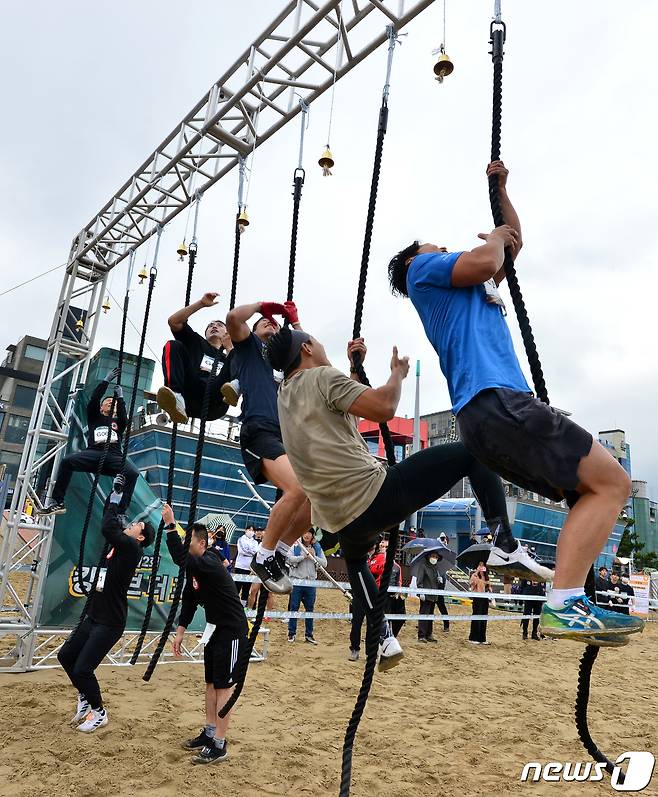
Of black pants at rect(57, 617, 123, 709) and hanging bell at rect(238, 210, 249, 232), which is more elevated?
hanging bell at rect(238, 210, 249, 232)

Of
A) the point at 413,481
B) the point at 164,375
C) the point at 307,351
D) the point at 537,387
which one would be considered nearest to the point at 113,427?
the point at 164,375

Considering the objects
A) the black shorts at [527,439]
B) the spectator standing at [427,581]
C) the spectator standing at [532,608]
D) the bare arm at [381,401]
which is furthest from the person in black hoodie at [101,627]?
the spectator standing at [532,608]

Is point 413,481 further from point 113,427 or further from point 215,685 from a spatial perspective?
point 113,427

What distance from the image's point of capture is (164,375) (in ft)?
18.8

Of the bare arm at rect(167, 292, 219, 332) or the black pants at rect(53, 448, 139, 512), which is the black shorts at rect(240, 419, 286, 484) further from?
the black pants at rect(53, 448, 139, 512)

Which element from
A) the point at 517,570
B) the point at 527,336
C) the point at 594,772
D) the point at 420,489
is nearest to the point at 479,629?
the point at 594,772

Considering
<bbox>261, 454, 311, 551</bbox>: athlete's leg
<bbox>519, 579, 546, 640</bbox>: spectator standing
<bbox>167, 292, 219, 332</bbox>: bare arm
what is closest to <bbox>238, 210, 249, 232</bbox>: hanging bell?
<bbox>167, 292, 219, 332</bbox>: bare arm

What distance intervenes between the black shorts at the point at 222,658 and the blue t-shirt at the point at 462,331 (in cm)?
389

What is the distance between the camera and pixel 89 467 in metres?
8.70

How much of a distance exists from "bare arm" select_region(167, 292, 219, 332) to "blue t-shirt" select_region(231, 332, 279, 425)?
92 cm

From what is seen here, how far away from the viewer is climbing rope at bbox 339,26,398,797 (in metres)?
2.73

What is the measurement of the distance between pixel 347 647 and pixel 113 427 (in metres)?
5.96

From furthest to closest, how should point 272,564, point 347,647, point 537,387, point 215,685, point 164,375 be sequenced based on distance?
point 347,647
point 164,375
point 215,685
point 272,564
point 537,387

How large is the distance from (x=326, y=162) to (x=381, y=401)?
3.52 meters
